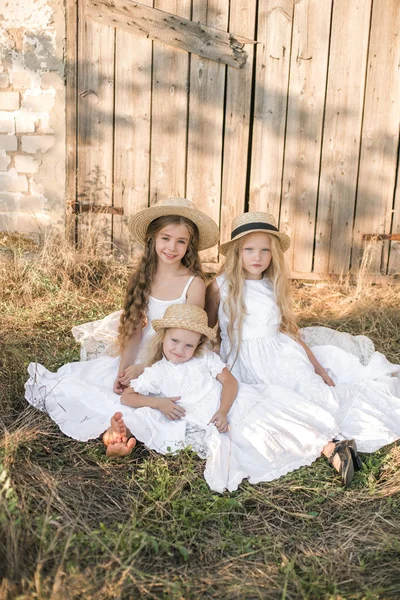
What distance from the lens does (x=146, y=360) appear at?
120 inches

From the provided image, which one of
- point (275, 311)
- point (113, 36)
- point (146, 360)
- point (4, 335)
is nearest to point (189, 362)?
point (146, 360)

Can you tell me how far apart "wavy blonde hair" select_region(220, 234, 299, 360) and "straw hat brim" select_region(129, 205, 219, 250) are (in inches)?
5.4

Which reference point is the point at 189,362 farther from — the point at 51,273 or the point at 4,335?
the point at 51,273

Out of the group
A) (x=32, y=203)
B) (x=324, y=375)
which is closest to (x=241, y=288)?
(x=324, y=375)

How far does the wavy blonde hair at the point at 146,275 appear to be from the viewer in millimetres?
3199

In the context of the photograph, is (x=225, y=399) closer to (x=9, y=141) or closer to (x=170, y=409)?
(x=170, y=409)

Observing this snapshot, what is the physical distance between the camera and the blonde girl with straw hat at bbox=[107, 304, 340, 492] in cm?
254

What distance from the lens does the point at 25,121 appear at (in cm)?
460

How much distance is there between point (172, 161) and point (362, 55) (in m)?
1.60

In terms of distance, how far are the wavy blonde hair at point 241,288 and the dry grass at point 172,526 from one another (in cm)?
82

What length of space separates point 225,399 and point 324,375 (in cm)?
69

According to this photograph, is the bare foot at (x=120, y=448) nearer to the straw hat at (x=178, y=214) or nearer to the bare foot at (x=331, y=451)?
the bare foot at (x=331, y=451)

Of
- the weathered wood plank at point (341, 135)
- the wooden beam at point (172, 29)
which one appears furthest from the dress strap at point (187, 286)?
the wooden beam at point (172, 29)

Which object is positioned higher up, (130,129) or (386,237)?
(130,129)
